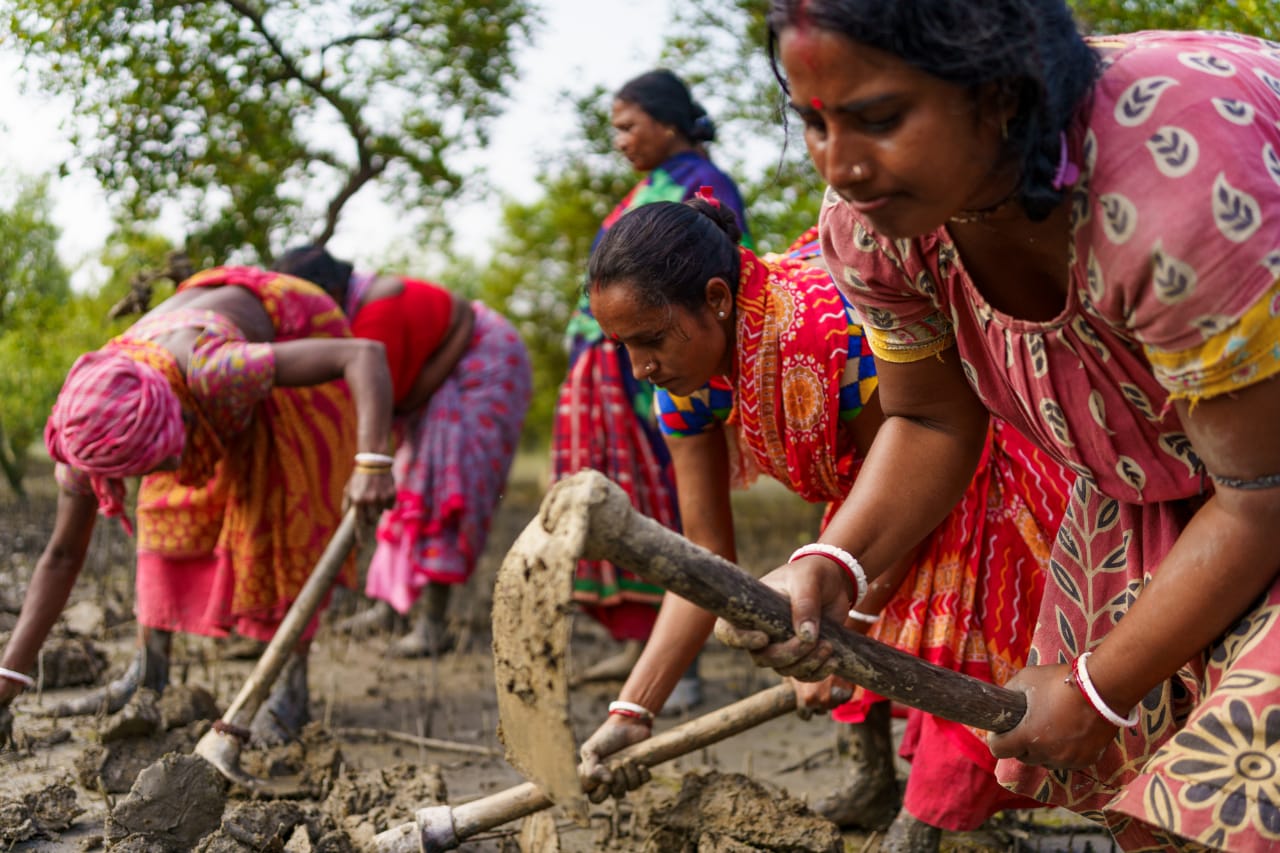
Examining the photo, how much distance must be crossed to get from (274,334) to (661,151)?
1.54m

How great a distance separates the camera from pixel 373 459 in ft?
11.6

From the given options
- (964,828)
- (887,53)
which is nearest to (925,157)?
(887,53)

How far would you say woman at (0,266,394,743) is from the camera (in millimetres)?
3279

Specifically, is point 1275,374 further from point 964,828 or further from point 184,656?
point 184,656

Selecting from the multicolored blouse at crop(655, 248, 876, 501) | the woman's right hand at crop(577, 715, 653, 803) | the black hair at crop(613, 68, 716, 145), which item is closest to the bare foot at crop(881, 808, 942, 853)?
the woman's right hand at crop(577, 715, 653, 803)

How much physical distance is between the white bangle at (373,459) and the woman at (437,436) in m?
1.47

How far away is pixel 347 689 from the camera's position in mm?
4574

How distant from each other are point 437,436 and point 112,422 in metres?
2.07

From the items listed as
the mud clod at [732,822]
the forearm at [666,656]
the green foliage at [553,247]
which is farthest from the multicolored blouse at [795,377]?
the green foliage at [553,247]

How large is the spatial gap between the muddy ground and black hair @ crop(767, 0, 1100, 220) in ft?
5.89

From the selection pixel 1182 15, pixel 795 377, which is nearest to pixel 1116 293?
pixel 795 377

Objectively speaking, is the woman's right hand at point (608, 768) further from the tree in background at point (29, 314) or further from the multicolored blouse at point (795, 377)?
the tree in background at point (29, 314)

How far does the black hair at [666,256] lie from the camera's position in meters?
2.49

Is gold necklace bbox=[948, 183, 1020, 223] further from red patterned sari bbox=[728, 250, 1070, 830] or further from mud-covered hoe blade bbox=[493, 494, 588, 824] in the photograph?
red patterned sari bbox=[728, 250, 1070, 830]
